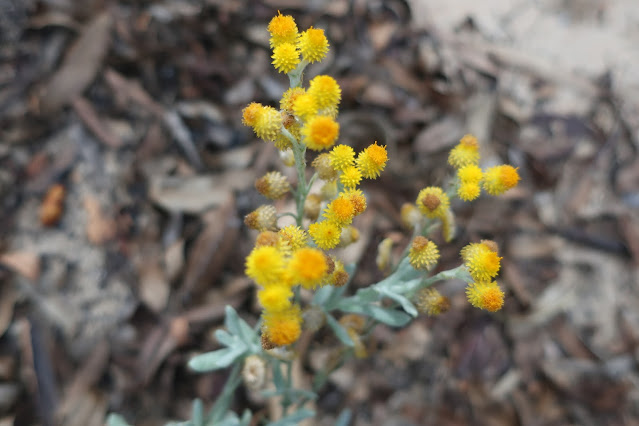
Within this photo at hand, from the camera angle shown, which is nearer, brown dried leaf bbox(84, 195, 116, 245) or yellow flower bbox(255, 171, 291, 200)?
yellow flower bbox(255, 171, 291, 200)

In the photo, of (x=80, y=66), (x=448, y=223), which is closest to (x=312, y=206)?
(x=448, y=223)

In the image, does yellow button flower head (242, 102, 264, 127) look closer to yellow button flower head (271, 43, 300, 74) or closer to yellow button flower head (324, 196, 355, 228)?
yellow button flower head (271, 43, 300, 74)

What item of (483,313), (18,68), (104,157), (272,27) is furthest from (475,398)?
(18,68)

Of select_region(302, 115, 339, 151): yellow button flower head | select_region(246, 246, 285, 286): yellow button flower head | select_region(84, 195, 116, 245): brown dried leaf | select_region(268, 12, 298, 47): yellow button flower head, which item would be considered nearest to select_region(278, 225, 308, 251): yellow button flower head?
select_region(246, 246, 285, 286): yellow button flower head

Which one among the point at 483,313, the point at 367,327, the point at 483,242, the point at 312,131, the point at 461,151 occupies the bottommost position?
the point at 483,313

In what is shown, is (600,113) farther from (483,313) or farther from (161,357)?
(161,357)

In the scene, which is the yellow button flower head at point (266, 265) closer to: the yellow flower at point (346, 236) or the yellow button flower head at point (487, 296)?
the yellow flower at point (346, 236)
